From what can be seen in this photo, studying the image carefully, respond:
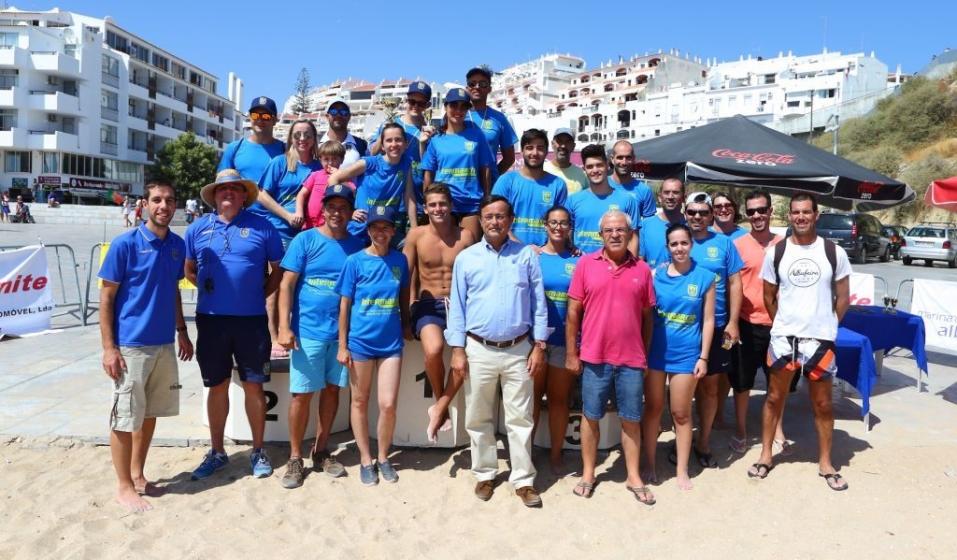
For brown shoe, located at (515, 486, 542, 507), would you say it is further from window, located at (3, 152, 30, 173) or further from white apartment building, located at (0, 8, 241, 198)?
window, located at (3, 152, 30, 173)

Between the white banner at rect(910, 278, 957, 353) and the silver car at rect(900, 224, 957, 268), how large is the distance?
19.5m

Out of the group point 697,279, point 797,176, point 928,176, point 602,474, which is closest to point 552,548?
point 602,474

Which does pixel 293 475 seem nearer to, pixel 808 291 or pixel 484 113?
pixel 484 113

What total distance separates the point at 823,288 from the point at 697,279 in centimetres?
91

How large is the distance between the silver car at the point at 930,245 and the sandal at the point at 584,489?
2520cm

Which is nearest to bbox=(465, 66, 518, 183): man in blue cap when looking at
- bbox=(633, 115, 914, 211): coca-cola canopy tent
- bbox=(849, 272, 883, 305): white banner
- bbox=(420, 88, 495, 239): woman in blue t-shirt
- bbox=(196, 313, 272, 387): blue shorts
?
bbox=(420, 88, 495, 239): woman in blue t-shirt

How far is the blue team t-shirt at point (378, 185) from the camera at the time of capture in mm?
5035

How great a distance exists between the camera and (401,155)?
5.06 m

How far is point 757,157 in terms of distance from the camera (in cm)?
673

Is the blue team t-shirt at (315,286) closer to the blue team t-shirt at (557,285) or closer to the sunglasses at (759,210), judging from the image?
the blue team t-shirt at (557,285)

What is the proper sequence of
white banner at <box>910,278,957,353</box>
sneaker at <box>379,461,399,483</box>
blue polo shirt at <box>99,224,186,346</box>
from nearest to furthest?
blue polo shirt at <box>99,224,186,346</box>, sneaker at <box>379,461,399,483</box>, white banner at <box>910,278,957,353</box>

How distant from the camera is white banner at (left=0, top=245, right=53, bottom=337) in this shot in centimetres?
805

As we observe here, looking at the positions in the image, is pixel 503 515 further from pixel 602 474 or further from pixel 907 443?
pixel 907 443

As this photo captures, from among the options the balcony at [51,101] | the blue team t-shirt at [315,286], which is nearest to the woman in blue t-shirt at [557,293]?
the blue team t-shirt at [315,286]
